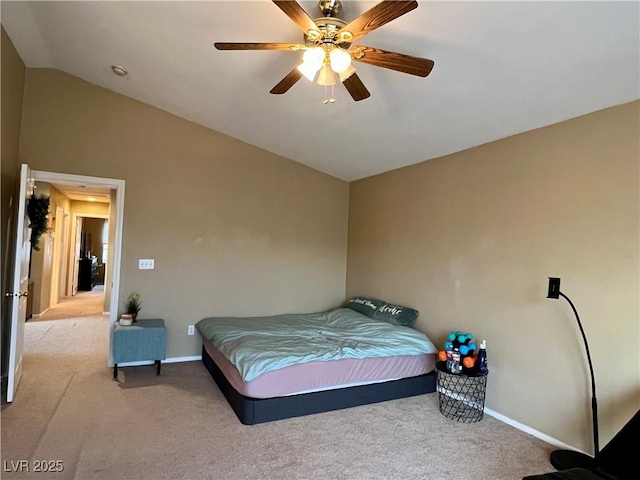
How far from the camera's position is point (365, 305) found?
4.69 m

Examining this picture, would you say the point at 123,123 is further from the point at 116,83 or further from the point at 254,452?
the point at 254,452

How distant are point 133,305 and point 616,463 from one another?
4.26 metres

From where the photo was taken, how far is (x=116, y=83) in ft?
13.2

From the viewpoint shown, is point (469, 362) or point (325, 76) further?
point (469, 362)

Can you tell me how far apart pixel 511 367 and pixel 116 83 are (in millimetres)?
4731

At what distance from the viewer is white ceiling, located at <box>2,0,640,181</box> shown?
2.08m

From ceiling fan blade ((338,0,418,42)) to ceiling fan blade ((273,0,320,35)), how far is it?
154mm

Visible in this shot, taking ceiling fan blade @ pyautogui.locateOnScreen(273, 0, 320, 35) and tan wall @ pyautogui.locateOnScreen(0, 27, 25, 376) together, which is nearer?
ceiling fan blade @ pyautogui.locateOnScreen(273, 0, 320, 35)

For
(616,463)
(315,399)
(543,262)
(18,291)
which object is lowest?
(315,399)

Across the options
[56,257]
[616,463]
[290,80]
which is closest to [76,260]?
[56,257]

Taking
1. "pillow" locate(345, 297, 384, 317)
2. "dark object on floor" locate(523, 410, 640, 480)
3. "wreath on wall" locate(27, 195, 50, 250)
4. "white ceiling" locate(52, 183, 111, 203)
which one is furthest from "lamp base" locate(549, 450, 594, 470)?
"white ceiling" locate(52, 183, 111, 203)

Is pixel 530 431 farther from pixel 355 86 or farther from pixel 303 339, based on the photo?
pixel 355 86

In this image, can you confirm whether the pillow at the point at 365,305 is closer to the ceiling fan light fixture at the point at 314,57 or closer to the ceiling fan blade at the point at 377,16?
the ceiling fan light fixture at the point at 314,57

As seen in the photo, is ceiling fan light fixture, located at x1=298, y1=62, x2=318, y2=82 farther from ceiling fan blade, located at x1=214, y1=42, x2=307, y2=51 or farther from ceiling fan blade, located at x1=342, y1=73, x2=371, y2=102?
ceiling fan blade, located at x1=342, y1=73, x2=371, y2=102
